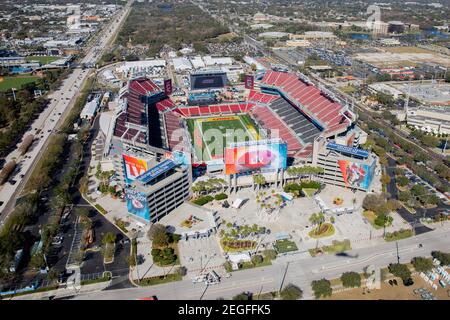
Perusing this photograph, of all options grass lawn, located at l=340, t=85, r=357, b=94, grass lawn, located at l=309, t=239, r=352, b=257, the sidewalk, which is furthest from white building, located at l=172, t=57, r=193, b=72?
the sidewalk

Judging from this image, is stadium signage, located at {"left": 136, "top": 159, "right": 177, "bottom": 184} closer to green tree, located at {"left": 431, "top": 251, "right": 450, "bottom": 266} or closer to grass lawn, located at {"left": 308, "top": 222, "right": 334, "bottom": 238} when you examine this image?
grass lawn, located at {"left": 308, "top": 222, "right": 334, "bottom": 238}

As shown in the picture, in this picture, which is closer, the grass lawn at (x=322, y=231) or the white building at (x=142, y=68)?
the grass lawn at (x=322, y=231)

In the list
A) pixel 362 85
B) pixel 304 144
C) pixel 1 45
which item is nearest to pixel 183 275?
pixel 304 144

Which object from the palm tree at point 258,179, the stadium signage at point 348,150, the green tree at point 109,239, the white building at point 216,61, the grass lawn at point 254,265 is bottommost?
the grass lawn at point 254,265

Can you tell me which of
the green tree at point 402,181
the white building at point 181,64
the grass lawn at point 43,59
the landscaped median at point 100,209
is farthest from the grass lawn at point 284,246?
the grass lawn at point 43,59

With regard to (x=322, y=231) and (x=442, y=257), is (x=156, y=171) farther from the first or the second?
(x=442, y=257)

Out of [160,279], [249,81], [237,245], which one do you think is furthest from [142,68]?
[160,279]

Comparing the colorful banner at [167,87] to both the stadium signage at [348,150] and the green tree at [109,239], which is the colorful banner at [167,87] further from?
the green tree at [109,239]
